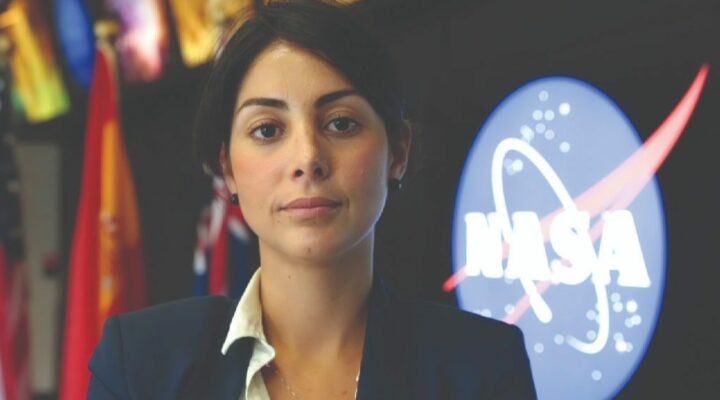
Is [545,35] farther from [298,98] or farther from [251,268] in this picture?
[251,268]

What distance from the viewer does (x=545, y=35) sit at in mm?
2004

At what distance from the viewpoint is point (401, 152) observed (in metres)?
0.99

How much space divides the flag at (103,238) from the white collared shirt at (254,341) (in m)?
2.10

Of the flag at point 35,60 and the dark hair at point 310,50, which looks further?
the flag at point 35,60

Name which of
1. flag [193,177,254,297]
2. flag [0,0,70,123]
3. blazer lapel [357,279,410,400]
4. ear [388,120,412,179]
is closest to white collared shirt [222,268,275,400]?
blazer lapel [357,279,410,400]

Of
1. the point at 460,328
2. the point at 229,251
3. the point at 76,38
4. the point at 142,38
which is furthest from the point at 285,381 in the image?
the point at 76,38

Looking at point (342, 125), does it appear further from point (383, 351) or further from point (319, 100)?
point (383, 351)

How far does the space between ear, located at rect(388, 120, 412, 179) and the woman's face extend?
0.04 m

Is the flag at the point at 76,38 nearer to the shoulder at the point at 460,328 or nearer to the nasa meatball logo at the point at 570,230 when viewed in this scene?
the nasa meatball logo at the point at 570,230

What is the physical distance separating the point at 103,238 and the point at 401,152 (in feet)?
7.20

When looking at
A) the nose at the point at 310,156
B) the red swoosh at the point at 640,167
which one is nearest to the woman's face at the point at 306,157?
the nose at the point at 310,156

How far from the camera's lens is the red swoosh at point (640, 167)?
5.49ft

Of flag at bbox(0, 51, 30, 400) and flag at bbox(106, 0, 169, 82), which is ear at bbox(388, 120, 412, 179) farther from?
flag at bbox(106, 0, 169, 82)

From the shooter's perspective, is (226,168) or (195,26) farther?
(195,26)
